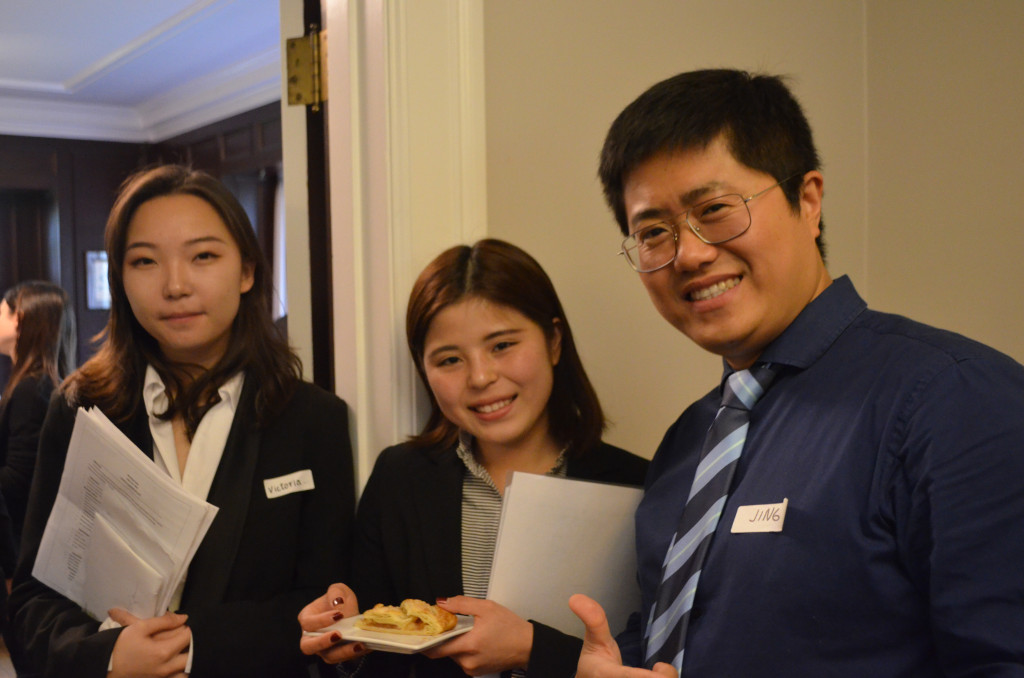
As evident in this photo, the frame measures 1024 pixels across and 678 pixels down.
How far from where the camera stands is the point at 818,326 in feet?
3.93

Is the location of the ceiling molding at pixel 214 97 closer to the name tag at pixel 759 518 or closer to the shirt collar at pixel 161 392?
the shirt collar at pixel 161 392

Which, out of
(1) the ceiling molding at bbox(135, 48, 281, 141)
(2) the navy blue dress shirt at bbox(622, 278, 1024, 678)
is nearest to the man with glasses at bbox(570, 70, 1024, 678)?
(2) the navy blue dress shirt at bbox(622, 278, 1024, 678)

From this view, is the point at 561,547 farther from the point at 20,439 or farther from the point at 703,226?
the point at 20,439

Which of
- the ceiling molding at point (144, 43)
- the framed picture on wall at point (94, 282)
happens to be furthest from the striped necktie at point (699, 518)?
the framed picture on wall at point (94, 282)

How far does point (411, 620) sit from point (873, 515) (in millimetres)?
710

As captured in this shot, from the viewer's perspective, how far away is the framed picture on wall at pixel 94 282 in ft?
23.1

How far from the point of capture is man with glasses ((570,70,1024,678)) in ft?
3.07

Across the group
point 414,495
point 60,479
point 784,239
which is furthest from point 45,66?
point 784,239

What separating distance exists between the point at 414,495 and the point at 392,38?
884mm

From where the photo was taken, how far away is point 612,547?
1533mm

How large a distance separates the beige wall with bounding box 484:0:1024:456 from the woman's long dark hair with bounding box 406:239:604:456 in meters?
0.19

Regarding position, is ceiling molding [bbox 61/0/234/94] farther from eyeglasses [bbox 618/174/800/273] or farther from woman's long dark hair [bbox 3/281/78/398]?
eyeglasses [bbox 618/174/800/273]

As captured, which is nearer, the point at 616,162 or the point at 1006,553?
the point at 1006,553

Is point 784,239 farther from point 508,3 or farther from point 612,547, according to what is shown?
point 508,3
